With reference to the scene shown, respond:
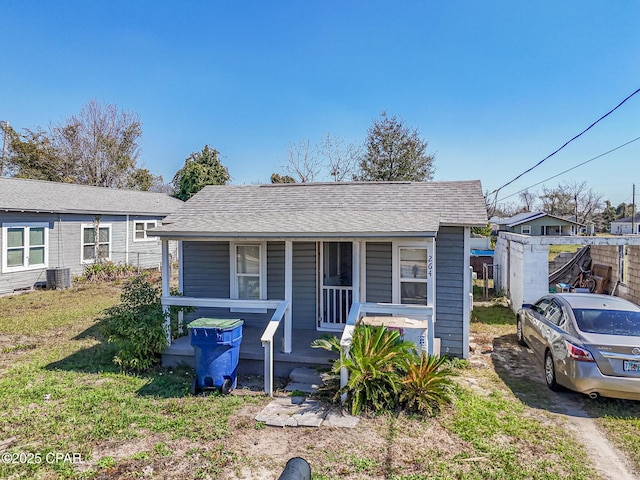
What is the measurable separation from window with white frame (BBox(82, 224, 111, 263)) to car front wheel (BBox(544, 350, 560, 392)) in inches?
709

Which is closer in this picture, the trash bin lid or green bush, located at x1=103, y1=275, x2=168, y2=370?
the trash bin lid

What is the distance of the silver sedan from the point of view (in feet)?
16.8

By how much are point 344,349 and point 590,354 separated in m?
3.48

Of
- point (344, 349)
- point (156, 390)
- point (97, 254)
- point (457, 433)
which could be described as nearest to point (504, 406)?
point (457, 433)

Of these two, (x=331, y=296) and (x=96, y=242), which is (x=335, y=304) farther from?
(x=96, y=242)

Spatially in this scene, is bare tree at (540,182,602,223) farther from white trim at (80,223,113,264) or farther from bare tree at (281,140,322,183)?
white trim at (80,223,113,264)

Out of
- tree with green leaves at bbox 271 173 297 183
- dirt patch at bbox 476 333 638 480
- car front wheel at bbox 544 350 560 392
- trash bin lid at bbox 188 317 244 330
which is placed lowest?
dirt patch at bbox 476 333 638 480

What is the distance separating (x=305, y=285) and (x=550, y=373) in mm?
4883

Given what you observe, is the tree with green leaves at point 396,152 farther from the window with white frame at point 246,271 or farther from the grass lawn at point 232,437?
the grass lawn at point 232,437

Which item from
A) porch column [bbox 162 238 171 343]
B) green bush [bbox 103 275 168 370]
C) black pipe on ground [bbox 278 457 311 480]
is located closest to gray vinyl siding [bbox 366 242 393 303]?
porch column [bbox 162 238 171 343]

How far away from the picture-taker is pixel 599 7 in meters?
9.30

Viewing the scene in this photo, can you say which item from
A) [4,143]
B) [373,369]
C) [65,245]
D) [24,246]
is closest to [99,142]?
[4,143]

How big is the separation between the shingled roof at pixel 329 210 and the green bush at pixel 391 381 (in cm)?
207

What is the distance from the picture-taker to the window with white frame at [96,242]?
17047mm
